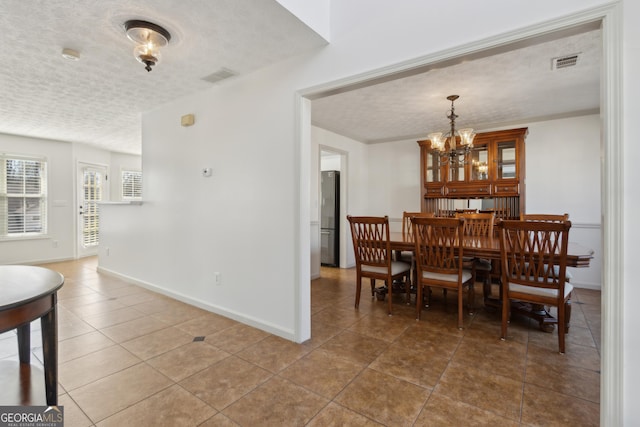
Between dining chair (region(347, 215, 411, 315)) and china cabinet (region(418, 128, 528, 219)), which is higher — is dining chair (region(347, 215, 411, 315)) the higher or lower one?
the lower one

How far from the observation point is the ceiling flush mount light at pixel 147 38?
2.04 metres

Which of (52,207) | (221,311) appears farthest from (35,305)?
(52,207)

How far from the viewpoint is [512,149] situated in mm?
4332

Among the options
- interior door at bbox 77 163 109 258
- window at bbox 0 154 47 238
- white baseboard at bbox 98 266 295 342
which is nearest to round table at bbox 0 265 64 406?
white baseboard at bbox 98 266 295 342

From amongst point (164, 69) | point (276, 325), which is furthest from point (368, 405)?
point (164, 69)

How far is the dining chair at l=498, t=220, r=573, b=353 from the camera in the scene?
227cm

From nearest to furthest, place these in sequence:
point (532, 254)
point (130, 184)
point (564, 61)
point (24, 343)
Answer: point (24, 343), point (532, 254), point (564, 61), point (130, 184)

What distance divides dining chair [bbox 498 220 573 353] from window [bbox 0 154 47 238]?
299 inches

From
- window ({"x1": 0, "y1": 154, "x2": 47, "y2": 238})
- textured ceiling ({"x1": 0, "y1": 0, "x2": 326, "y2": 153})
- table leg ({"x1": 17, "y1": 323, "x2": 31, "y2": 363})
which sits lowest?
table leg ({"x1": 17, "y1": 323, "x2": 31, "y2": 363})

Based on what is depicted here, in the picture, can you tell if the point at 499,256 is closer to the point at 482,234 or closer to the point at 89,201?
the point at 482,234

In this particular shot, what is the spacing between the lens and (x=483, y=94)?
3.42 meters

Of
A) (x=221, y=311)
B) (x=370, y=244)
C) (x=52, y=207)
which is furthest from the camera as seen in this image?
(x=52, y=207)

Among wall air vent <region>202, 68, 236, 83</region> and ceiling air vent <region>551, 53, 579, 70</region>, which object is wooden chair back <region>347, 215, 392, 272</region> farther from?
ceiling air vent <region>551, 53, 579, 70</region>

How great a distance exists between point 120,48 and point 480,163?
14.9 feet
